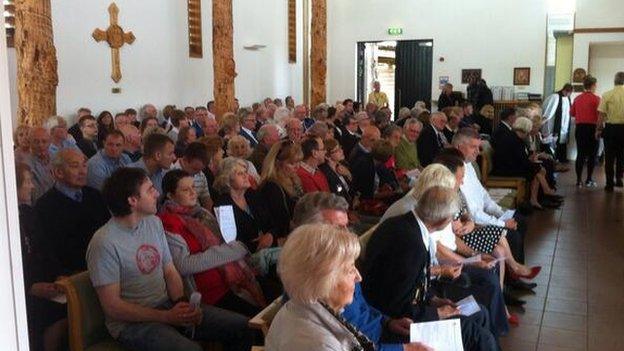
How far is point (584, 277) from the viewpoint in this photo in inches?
195

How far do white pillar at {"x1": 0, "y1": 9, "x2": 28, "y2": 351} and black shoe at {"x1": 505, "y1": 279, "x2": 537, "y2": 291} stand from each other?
4149 millimetres

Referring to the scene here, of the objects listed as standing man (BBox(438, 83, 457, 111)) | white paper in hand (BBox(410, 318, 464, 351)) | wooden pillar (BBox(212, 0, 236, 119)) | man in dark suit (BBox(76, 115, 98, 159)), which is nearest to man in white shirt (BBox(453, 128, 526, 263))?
white paper in hand (BBox(410, 318, 464, 351))

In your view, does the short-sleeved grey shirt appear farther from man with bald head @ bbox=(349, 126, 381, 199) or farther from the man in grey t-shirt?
man with bald head @ bbox=(349, 126, 381, 199)

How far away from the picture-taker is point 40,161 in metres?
4.88

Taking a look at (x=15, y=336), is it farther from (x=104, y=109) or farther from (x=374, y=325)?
(x=104, y=109)

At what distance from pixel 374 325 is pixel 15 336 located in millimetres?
1664

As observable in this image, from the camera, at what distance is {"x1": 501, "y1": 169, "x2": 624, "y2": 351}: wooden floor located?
3818 mm

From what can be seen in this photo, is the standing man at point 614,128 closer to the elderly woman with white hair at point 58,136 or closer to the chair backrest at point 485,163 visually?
the chair backrest at point 485,163

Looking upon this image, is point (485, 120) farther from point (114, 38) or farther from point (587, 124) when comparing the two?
point (114, 38)

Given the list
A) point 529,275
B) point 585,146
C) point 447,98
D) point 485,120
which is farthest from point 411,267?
point 447,98

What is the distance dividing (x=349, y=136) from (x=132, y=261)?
585 cm

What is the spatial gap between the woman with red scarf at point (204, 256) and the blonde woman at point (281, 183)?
32.1 inches

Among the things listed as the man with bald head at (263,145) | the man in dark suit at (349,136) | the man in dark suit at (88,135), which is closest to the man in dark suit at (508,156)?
the man in dark suit at (349,136)

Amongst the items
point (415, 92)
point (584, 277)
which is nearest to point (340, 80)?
point (415, 92)
